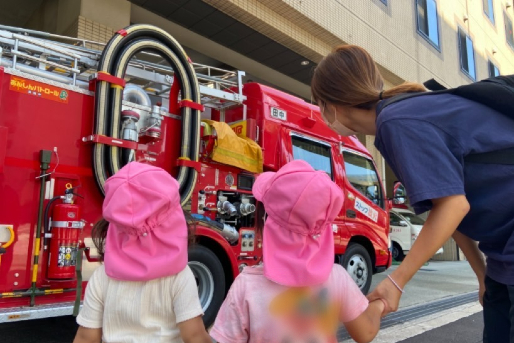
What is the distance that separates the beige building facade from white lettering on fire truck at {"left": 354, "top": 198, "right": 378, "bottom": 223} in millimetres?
4258

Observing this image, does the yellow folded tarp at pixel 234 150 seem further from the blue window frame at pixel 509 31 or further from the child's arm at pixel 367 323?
the blue window frame at pixel 509 31

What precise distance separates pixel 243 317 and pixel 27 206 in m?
2.79

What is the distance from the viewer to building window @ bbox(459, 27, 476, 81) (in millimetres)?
17438

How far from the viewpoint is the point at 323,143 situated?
635 centimetres

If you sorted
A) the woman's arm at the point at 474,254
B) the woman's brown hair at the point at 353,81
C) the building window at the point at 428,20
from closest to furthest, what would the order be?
the woman's brown hair at the point at 353,81 → the woman's arm at the point at 474,254 → the building window at the point at 428,20

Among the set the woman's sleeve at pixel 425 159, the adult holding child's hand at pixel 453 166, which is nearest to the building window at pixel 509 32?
the adult holding child's hand at pixel 453 166

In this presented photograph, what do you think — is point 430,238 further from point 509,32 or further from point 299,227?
point 509,32

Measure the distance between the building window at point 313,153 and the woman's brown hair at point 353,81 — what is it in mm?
3999

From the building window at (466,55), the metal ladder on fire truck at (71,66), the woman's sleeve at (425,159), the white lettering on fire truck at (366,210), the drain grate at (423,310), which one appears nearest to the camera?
the woman's sleeve at (425,159)

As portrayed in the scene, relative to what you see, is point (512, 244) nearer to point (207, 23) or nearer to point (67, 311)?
point (67, 311)

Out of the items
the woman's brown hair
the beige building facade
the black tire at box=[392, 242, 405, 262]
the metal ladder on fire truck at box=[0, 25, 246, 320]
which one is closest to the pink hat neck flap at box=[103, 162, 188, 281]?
the woman's brown hair

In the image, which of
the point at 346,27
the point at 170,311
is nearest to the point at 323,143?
the point at 170,311

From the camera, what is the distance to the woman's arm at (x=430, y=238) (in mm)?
1405

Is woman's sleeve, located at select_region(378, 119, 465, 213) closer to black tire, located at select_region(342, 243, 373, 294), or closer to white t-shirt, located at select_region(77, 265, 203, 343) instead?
white t-shirt, located at select_region(77, 265, 203, 343)
